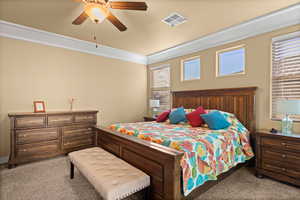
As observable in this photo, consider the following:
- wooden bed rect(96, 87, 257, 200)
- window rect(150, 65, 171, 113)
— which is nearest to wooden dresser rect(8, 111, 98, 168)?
wooden bed rect(96, 87, 257, 200)

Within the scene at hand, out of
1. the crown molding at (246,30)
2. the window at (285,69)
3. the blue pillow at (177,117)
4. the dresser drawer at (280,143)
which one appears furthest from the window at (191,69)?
the dresser drawer at (280,143)

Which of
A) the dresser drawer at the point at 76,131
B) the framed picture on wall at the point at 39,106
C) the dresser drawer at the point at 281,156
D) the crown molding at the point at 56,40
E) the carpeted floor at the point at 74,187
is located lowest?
the carpeted floor at the point at 74,187

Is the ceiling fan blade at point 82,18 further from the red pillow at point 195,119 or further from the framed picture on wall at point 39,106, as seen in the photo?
the red pillow at point 195,119

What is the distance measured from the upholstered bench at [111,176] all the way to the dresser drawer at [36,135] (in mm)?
1436

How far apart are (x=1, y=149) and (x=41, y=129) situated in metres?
0.87

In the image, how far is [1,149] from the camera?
3076 millimetres

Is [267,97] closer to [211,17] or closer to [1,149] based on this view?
[211,17]

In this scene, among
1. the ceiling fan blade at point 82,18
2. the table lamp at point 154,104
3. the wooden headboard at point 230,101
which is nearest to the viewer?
the ceiling fan blade at point 82,18

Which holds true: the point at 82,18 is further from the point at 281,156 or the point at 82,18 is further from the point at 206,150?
the point at 281,156

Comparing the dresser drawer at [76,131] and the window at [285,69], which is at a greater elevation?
the window at [285,69]

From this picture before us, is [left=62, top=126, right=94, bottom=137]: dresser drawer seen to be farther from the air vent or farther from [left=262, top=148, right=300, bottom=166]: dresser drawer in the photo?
[left=262, top=148, right=300, bottom=166]: dresser drawer

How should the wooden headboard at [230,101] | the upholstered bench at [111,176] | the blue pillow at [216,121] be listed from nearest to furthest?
the upholstered bench at [111,176] < the blue pillow at [216,121] < the wooden headboard at [230,101]

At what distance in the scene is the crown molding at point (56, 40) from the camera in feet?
10.1

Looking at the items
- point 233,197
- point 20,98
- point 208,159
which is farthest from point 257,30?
point 20,98
